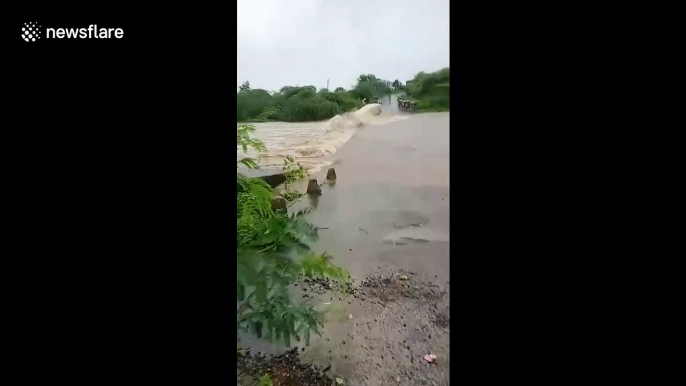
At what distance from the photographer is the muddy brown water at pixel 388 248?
1158 mm

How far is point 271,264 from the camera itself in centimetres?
119

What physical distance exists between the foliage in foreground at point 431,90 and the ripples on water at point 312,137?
73 millimetres

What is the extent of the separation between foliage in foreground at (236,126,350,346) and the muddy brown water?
0.11 ft

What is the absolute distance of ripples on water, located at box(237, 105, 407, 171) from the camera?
1220mm
